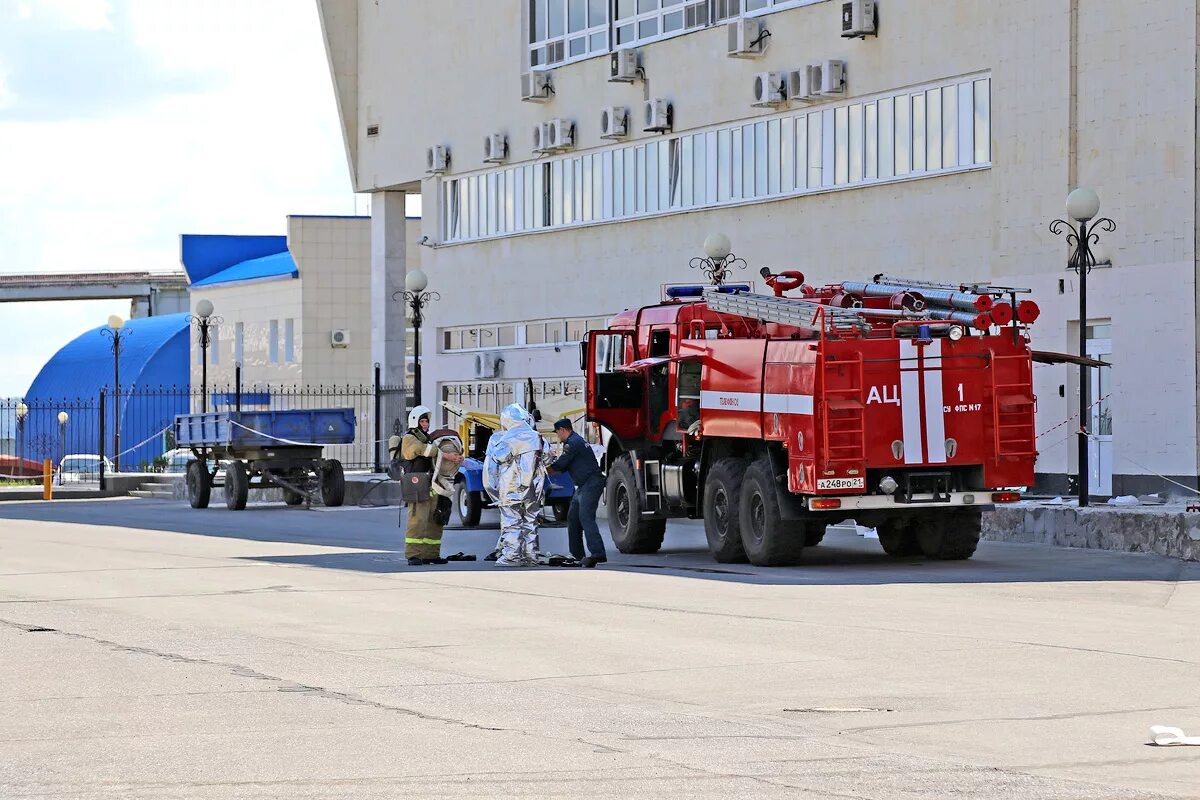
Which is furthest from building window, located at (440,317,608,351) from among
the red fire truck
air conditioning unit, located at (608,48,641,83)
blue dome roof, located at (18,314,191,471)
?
blue dome roof, located at (18,314,191,471)

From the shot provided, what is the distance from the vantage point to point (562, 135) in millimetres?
48875

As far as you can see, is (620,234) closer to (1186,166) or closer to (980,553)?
(1186,166)

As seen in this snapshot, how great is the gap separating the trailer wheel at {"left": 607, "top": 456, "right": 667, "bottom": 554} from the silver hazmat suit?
2.08 metres

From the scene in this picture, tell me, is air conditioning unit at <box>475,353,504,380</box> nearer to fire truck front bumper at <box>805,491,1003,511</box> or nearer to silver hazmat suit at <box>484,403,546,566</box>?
silver hazmat suit at <box>484,403,546,566</box>

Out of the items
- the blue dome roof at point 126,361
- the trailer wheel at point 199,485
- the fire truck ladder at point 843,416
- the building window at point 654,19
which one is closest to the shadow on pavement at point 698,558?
the fire truck ladder at point 843,416

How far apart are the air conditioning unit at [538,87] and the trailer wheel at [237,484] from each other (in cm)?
1432

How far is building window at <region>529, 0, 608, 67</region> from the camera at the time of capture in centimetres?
4800

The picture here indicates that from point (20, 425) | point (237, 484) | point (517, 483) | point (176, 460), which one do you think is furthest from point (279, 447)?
point (176, 460)

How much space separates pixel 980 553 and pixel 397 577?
7.79 m

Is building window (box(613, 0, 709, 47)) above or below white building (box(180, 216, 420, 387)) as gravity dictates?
above

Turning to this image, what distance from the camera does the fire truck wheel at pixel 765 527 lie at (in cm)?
2211

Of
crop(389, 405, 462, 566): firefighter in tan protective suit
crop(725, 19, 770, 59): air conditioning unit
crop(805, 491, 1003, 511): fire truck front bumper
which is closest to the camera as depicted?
crop(805, 491, 1003, 511): fire truck front bumper

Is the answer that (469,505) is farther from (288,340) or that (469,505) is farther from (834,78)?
(288,340)

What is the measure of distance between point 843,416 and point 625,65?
25691mm
